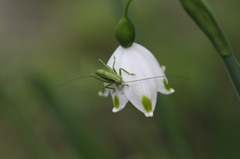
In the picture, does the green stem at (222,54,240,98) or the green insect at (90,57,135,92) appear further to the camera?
the green insect at (90,57,135,92)

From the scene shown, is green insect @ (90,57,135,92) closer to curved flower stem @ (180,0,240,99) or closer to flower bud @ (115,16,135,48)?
flower bud @ (115,16,135,48)

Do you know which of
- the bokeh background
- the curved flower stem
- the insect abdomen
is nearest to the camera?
the curved flower stem

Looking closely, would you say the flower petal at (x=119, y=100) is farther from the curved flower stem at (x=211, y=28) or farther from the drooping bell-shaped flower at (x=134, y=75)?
the curved flower stem at (x=211, y=28)

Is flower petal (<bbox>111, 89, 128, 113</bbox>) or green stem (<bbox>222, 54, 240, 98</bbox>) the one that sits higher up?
flower petal (<bbox>111, 89, 128, 113</bbox>)

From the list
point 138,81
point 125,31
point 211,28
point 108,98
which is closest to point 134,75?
point 138,81

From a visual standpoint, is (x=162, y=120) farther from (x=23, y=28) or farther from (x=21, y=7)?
(x=21, y=7)

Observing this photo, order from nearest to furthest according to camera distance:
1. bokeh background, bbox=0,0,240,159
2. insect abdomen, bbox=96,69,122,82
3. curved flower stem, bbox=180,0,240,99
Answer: curved flower stem, bbox=180,0,240,99 < insect abdomen, bbox=96,69,122,82 < bokeh background, bbox=0,0,240,159

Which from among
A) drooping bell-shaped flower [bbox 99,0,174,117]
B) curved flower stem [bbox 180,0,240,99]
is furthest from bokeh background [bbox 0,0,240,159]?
curved flower stem [bbox 180,0,240,99]
